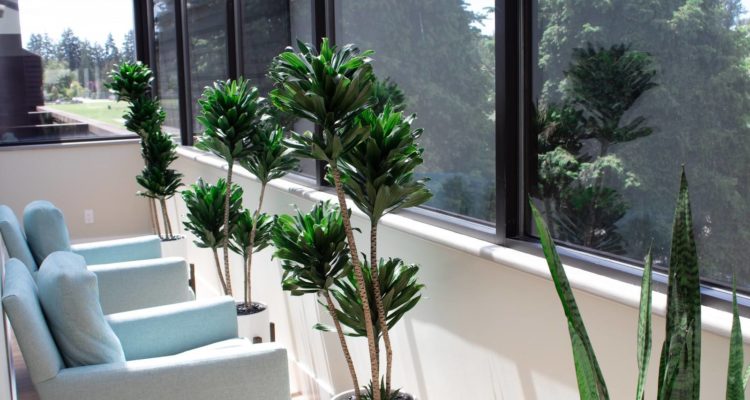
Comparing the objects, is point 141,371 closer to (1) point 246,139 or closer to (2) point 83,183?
(1) point 246,139

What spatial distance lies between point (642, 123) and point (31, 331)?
1.61m

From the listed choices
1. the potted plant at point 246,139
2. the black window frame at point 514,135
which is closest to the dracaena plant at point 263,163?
the potted plant at point 246,139

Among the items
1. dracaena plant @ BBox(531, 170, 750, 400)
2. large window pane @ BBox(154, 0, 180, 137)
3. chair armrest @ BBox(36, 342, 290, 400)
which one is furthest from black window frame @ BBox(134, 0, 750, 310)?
large window pane @ BBox(154, 0, 180, 137)

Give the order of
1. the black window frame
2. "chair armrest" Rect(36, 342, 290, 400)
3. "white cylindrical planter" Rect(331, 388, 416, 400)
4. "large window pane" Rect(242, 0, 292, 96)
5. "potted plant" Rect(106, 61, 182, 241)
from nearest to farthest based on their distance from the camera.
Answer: the black window frame, "chair armrest" Rect(36, 342, 290, 400), "white cylindrical planter" Rect(331, 388, 416, 400), "large window pane" Rect(242, 0, 292, 96), "potted plant" Rect(106, 61, 182, 241)

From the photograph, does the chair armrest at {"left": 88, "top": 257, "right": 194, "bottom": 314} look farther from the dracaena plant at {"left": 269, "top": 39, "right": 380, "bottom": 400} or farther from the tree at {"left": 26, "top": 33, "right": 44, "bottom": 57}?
the tree at {"left": 26, "top": 33, "right": 44, "bottom": 57}

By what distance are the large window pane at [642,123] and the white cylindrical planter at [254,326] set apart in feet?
6.10

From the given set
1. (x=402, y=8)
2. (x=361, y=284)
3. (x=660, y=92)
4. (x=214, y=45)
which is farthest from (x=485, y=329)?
(x=214, y=45)

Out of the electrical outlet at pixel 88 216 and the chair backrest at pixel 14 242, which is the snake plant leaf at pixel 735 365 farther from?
the electrical outlet at pixel 88 216

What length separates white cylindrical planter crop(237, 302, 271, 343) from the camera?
3.49m

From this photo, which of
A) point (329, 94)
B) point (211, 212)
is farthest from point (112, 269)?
point (329, 94)

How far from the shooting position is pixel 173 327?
2.89 metres

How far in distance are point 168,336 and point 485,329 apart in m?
1.32

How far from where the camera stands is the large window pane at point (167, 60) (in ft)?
21.0

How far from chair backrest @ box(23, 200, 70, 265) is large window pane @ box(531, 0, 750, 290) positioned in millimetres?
2210
